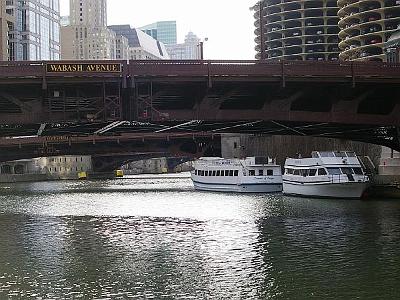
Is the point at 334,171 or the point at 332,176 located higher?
the point at 334,171

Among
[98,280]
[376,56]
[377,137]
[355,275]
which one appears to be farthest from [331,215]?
[376,56]

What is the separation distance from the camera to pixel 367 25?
152125mm

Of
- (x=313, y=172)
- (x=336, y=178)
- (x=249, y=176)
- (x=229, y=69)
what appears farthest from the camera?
(x=249, y=176)

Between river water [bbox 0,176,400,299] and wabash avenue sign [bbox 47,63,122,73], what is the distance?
1255 cm

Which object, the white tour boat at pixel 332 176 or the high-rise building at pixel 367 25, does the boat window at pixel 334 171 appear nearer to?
the white tour boat at pixel 332 176

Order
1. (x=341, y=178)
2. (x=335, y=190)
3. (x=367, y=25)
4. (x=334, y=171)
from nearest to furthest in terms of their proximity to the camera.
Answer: (x=341, y=178) → (x=334, y=171) → (x=335, y=190) → (x=367, y=25)

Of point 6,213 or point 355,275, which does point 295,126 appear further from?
point 355,275

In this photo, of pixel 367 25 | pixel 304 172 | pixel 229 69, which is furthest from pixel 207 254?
pixel 367 25

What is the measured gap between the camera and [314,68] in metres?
50.6

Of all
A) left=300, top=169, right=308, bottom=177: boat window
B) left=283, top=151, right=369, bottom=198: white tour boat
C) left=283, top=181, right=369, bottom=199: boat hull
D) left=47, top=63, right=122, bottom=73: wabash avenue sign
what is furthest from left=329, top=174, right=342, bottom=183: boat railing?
left=47, top=63, right=122, bottom=73: wabash avenue sign

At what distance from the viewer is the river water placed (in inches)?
1019

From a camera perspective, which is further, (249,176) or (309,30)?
(309,30)

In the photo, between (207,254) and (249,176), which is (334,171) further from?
(207,254)

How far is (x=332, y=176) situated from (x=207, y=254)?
131 ft
